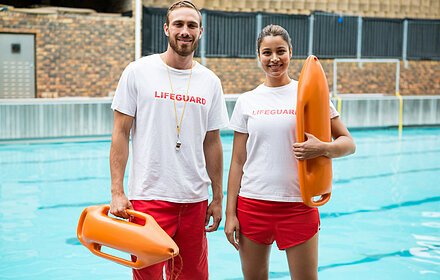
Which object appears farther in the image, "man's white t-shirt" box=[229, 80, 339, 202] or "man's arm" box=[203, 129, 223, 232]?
"man's arm" box=[203, 129, 223, 232]

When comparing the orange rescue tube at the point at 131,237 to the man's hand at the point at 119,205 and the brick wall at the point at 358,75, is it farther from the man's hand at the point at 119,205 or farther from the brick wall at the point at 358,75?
the brick wall at the point at 358,75

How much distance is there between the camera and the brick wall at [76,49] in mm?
14930

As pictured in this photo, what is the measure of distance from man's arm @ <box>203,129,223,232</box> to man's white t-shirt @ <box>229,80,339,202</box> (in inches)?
5.9

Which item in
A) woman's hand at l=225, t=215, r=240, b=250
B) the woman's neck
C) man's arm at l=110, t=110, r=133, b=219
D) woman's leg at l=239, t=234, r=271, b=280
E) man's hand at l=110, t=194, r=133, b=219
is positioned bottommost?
woman's leg at l=239, t=234, r=271, b=280

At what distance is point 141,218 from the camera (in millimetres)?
2801

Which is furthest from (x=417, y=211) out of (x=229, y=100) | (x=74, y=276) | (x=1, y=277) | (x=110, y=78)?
(x=110, y=78)

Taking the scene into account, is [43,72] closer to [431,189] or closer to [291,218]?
[431,189]

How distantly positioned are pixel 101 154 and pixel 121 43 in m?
5.72

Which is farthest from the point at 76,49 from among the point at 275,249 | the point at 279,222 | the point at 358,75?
the point at 279,222

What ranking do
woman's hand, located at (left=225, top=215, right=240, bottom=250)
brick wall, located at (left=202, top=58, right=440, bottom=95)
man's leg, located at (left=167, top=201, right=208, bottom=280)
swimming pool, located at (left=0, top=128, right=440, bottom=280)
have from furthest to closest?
1. brick wall, located at (left=202, top=58, right=440, bottom=95)
2. swimming pool, located at (left=0, top=128, right=440, bottom=280)
3. woman's hand, located at (left=225, top=215, right=240, bottom=250)
4. man's leg, located at (left=167, top=201, right=208, bottom=280)

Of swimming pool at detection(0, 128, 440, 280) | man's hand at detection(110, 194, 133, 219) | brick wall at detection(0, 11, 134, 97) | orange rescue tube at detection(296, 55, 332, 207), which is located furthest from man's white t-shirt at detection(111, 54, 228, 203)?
brick wall at detection(0, 11, 134, 97)

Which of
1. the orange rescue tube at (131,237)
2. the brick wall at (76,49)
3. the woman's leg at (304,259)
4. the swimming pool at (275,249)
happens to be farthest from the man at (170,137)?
the brick wall at (76,49)

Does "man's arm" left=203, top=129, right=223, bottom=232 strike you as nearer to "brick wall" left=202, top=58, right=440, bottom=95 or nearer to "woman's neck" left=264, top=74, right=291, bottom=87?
"woman's neck" left=264, top=74, right=291, bottom=87

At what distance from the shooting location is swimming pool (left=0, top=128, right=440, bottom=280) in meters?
4.99
